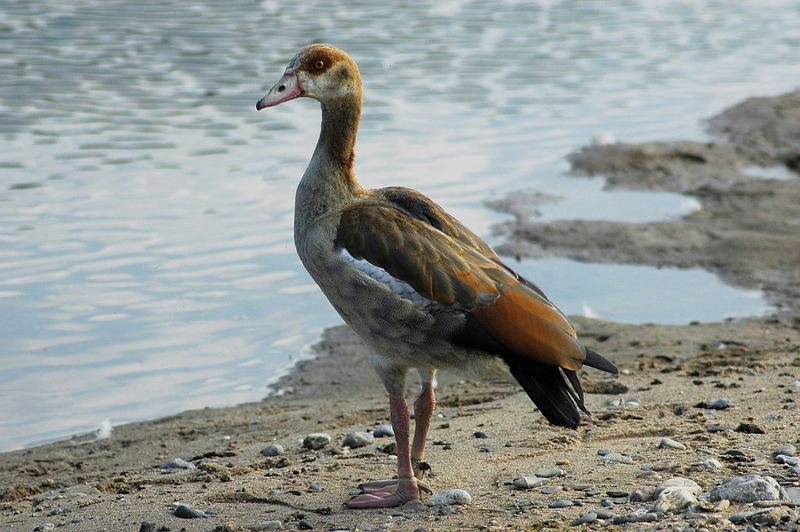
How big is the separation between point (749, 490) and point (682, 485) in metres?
0.29

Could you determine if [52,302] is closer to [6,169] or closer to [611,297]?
[6,169]

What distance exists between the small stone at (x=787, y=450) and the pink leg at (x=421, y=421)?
1647 millimetres

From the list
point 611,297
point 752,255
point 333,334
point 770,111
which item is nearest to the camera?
point 333,334

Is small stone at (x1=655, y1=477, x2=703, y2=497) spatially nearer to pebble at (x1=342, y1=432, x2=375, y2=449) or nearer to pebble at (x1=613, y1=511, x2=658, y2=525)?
pebble at (x1=613, y1=511, x2=658, y2=525)

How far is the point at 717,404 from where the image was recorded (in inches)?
269

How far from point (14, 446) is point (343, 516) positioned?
9.95 ft

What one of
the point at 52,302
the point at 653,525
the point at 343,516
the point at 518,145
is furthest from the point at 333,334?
the point at 518,145

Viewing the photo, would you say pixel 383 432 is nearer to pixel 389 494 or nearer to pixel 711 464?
pixel 389 494

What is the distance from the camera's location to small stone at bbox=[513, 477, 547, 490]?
564 centimetres

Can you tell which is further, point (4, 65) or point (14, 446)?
point (4, 65)

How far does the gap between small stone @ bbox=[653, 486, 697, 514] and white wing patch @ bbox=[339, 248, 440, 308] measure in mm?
1267

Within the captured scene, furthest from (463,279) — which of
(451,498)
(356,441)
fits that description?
(356,441)

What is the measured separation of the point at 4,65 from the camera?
16812 mm

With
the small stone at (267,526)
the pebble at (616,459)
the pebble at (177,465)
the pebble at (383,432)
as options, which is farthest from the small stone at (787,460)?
the pebble at (177,465)
